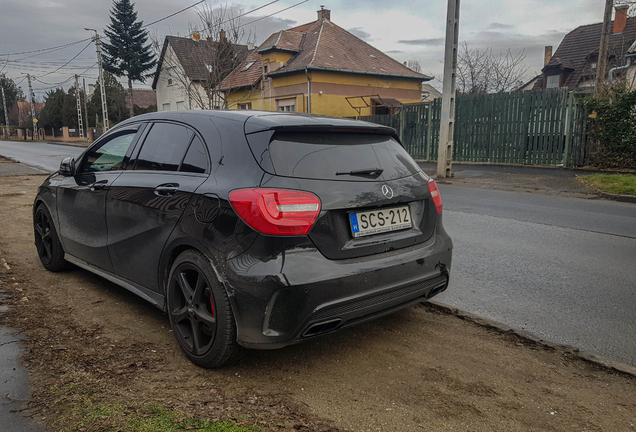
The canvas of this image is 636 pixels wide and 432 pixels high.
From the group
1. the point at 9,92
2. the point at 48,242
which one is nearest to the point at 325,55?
the point at 48,242

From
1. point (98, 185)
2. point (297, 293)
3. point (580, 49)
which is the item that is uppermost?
point (580, 49)

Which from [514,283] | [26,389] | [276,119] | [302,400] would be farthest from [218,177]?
[514,283]

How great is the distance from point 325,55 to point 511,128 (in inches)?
661

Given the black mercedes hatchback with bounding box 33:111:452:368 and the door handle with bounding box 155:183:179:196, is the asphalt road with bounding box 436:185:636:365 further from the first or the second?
the door handle with bounding box 155:183:179:196

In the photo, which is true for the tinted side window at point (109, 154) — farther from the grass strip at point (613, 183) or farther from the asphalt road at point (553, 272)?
the grass strip at point (613, 183)

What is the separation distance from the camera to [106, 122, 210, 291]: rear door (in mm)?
3260

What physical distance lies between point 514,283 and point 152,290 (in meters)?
3.43

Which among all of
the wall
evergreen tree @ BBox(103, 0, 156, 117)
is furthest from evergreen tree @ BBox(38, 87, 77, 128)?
the wall

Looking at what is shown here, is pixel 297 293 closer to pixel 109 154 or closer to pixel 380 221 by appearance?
pixel 380 221

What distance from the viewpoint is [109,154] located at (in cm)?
432

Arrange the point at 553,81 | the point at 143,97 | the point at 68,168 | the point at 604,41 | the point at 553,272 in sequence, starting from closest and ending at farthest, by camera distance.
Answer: the point at 68,168 → the point at 553,272 → the point at 604,41 → the point at 553,81 → the point at 143,97

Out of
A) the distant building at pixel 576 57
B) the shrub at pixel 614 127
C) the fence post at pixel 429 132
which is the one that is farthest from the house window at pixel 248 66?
the shrub at pixel 614 127

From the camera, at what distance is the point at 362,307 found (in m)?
2.90

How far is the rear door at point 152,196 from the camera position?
3.26 meters
